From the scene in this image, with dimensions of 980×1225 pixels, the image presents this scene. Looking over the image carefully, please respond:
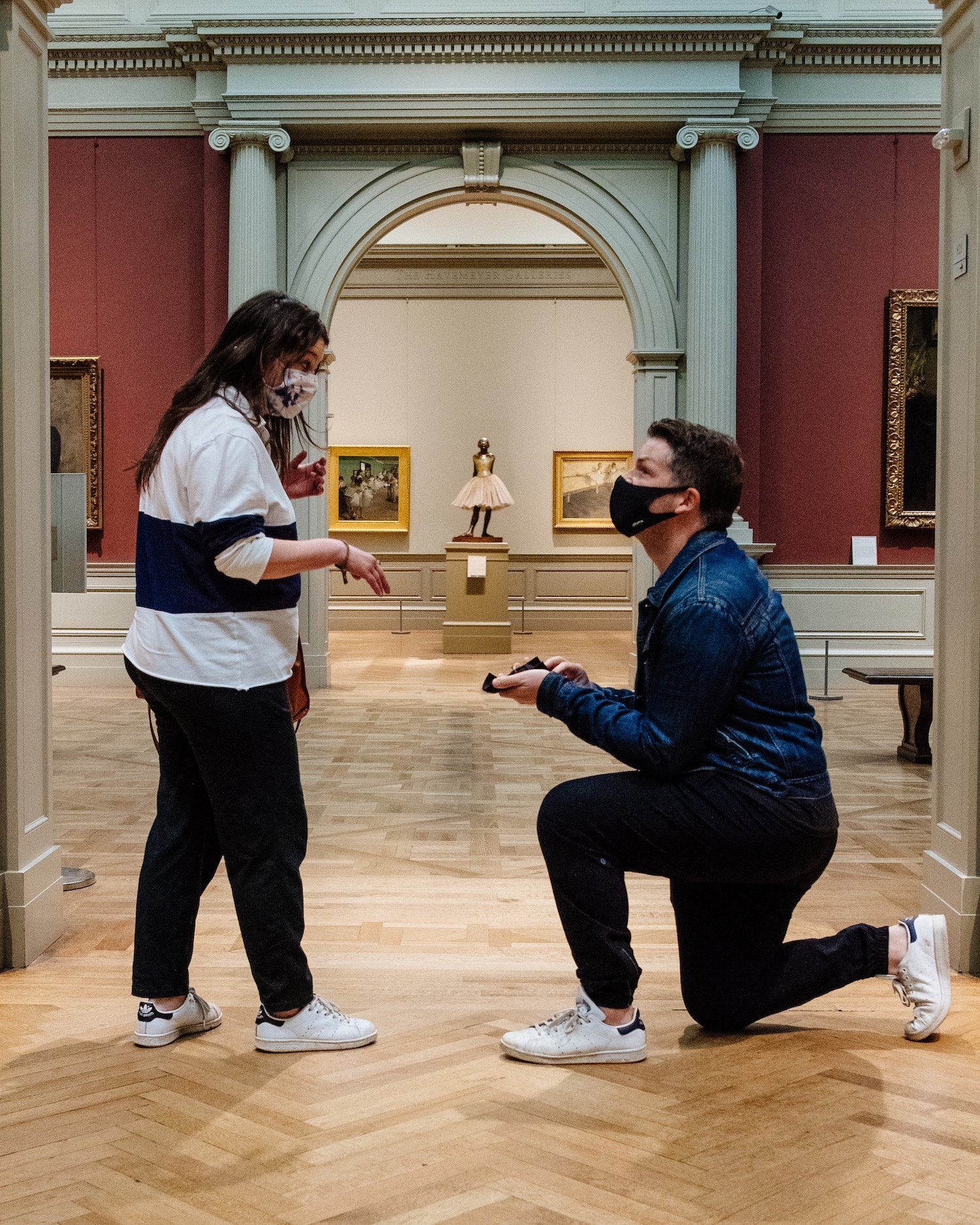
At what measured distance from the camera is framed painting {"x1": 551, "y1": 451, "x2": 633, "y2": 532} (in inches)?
685

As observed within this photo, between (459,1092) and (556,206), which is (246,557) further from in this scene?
(556,206)

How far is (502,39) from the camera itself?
33.4ft

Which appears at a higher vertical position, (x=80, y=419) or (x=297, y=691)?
(x=80, y=419)

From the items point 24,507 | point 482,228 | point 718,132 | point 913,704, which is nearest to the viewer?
point 24,507

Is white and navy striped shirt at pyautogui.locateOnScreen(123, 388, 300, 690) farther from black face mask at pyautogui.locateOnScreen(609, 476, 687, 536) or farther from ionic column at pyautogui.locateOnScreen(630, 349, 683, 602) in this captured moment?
ionic column at pyautogui.locateOnScreen(630, 349, 683, 602)

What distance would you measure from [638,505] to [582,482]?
14.7m

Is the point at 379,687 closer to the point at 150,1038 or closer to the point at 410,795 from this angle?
the point at 410,795

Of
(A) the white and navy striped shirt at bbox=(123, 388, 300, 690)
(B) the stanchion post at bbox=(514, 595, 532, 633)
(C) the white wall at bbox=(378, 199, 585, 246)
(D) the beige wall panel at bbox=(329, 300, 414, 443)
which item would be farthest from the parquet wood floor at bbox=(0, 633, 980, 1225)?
(C) the white wall at bbox=(378, 199, 585, 246)

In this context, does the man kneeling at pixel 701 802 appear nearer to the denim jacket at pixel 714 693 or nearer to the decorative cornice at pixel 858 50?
the denim jacket at pixel 714 693

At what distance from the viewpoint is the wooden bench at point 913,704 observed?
726 centimetres

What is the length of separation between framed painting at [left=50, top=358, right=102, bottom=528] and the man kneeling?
351 inches

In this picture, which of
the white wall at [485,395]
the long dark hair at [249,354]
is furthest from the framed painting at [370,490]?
the long dark hair at [249,354]

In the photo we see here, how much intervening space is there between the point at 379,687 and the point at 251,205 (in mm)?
4412

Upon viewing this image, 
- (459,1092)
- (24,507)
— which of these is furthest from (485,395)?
(459,1092)
